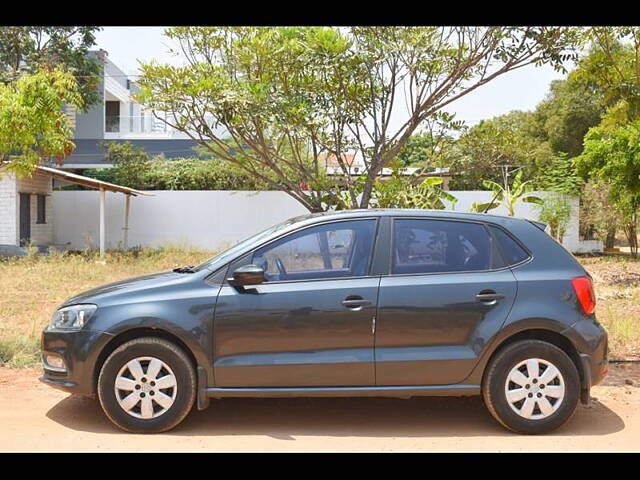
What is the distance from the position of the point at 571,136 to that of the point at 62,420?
29180 millimetres

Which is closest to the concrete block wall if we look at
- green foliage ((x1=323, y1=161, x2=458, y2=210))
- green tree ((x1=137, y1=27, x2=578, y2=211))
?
green foliage ((x1=323, y1=161, x2=458, y2=210))

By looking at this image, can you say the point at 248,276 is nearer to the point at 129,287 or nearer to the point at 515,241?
the point at 129,287

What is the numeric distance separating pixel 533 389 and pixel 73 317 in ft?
11.8

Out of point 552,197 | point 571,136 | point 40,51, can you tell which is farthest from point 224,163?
point 571,136

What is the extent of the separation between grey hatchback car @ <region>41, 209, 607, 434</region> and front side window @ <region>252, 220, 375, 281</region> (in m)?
0.08

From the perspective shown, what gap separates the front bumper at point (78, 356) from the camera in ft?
18.0

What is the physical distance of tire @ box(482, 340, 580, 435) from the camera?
18.0 ft

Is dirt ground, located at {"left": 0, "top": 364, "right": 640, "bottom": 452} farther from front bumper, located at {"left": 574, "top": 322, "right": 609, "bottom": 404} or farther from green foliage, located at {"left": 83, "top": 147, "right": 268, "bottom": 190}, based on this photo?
green foliage, located at {"left": 83, "top": 147, "right": 268, "bottom": 190}

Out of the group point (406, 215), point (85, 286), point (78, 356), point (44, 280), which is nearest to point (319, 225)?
point (406, 215)

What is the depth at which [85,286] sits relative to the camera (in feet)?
47.1

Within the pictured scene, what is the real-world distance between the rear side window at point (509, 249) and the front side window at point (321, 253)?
1.03 m

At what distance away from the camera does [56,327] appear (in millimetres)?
5715
